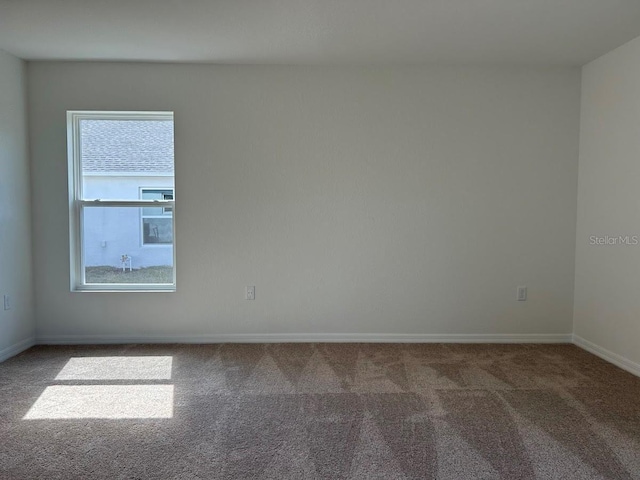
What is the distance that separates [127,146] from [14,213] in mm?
1071

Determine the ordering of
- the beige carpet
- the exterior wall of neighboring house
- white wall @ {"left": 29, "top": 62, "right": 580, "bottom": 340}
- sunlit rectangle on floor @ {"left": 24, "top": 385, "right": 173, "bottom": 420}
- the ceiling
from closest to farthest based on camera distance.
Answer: the beige carpet → sunlit rectangle on floor @ {"left": 24, "top": 385, "right": 173, "bottom": 420} → the ceiling → white wall @ {"left": 29, "top": 62, "right": 580, "bottom": 340} → the exterior wall of neighboring house

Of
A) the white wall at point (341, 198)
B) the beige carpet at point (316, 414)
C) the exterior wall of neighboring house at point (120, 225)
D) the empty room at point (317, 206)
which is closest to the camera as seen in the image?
the beige carpet at point (316, 414)

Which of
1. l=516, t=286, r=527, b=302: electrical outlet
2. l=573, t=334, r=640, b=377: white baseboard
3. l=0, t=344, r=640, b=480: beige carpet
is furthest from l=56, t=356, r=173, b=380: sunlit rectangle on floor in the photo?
l=573, t=334, r=640, b=377: white baseboard

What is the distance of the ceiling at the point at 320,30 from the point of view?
8.35 ft

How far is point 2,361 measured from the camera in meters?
3.26

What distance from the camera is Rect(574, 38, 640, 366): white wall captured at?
3.05 metres

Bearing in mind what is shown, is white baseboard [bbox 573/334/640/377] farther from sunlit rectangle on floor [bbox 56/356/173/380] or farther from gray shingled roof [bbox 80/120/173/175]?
gray shingled roof [bbox 80/120/173/175]

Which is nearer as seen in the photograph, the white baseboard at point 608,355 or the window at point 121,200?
the white baseboard at point 608,355

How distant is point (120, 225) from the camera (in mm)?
3754

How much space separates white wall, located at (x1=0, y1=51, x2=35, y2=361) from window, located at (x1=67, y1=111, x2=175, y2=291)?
353 millimetres

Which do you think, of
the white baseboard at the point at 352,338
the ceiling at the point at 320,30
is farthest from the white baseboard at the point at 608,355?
the ceiling at the point at 320,30

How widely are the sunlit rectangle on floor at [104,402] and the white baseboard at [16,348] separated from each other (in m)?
0.88

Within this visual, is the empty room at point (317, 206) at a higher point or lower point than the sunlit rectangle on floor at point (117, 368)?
higher

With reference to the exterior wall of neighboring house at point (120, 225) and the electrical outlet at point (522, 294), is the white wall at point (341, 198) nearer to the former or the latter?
the electrical outlet at point (522, 294)
